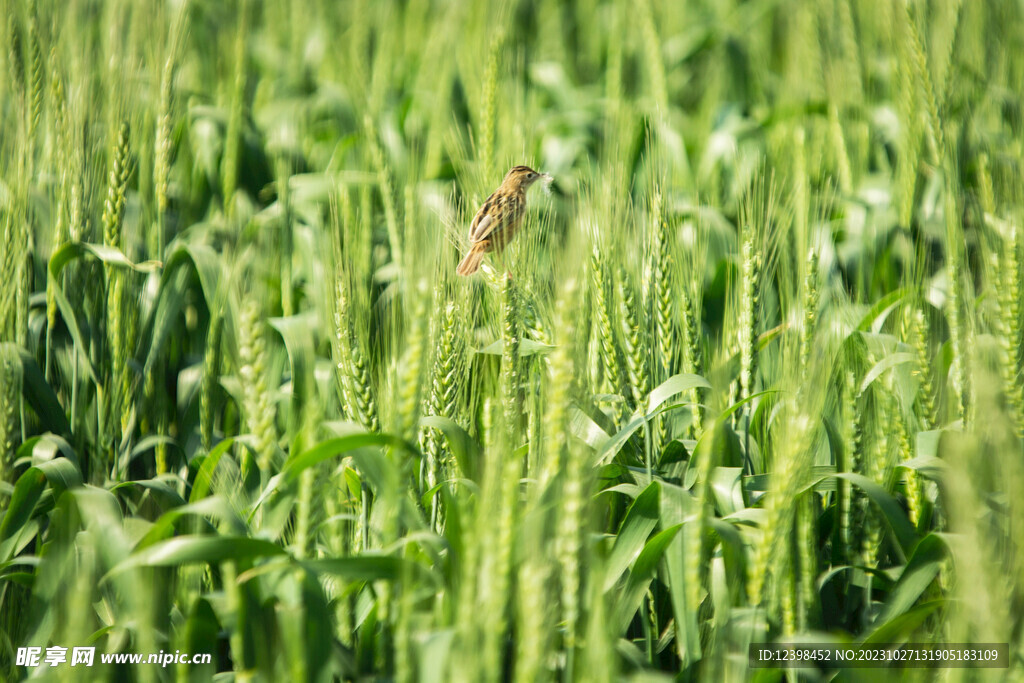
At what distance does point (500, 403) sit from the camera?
1483mm

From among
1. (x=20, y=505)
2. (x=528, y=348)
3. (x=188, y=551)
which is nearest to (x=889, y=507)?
(x=528, y=348)

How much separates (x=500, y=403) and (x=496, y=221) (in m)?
0.68

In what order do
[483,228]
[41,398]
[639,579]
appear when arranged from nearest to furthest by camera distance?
[639,579] < [483,228] < [41,398]

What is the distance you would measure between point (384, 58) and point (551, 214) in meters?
2.75

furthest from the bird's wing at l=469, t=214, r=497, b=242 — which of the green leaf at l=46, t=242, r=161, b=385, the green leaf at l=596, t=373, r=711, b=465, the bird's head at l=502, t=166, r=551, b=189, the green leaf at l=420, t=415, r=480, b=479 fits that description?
the green leaf at l=46, t=242, r=161, b=385

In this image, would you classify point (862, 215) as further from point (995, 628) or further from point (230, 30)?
point (230, 30)

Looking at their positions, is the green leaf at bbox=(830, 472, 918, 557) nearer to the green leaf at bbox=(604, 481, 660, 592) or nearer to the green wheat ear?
the green leaf at bbox=(604, 481, 660, 592)

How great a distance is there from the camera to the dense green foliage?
133cm

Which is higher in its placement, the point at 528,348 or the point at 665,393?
the point at 528,348

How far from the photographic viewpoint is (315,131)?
177 inches

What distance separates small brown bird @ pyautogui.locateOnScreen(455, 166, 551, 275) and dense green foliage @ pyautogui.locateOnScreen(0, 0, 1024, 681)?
5 cm

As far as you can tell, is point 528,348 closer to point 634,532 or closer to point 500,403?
point 500,403

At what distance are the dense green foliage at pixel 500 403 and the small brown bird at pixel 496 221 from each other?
0.05 meters

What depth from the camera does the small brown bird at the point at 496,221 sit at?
197 cm
